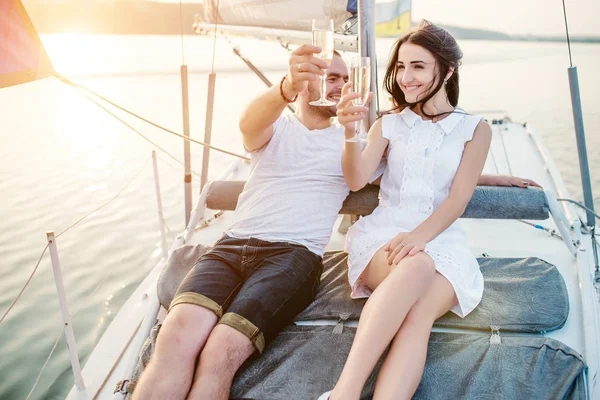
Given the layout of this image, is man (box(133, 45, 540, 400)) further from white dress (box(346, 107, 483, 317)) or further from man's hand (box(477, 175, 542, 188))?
white dress (box(346, 107, 483, 317))

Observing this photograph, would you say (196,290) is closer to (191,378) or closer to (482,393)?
(191,378)

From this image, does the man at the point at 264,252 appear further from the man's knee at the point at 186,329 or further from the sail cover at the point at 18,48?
the sail cover at the point at 18,48

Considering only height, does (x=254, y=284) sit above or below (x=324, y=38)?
below

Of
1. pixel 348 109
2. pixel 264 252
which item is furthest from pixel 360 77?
pixel 264 252

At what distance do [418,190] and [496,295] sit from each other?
0.51 metres

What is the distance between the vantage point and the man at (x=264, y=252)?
1562mm

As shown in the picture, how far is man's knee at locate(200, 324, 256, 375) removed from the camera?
61.4 inches

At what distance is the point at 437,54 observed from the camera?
2043 millimetres

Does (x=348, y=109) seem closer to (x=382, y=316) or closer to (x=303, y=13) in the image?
(x=382, y=316)

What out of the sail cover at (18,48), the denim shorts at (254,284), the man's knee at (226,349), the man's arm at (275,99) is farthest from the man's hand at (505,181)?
the sail cover at (18,48)

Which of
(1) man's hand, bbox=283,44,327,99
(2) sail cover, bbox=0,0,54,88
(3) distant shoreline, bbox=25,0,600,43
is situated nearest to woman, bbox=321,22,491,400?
(1) man's hand, bbox=283,44,327,99

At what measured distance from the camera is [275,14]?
3.71m

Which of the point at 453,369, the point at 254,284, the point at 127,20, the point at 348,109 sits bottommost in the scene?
→ the point at 453,369

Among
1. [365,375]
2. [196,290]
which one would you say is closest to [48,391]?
[196,290]
